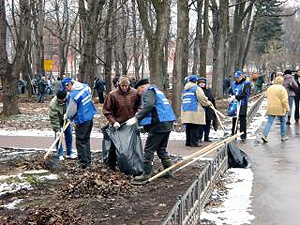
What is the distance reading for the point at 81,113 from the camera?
8.81 meters

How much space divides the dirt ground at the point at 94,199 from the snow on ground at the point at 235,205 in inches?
23.6

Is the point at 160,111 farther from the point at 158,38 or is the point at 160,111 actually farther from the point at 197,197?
the point at 158,38

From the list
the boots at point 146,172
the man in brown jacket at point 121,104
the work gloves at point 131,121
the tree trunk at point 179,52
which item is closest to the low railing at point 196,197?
the boots at point 146,172

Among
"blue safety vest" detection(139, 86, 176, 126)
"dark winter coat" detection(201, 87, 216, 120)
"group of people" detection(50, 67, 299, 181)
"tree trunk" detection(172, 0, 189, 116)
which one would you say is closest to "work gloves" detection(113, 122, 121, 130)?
"group of people" detection(50, 67, 299, 181)

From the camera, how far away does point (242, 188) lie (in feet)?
25.3

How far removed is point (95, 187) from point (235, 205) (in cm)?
202

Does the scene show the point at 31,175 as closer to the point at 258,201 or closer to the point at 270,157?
the point at 258,201

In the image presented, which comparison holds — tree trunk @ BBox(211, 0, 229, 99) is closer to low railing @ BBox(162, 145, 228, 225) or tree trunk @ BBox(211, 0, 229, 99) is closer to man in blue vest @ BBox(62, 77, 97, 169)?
man in blue vest @ BBox(62, 77, 97, 169)

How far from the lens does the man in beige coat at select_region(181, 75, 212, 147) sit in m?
11.3

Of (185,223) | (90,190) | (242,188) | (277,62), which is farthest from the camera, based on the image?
(277,62)

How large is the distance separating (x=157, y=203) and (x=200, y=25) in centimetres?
2371

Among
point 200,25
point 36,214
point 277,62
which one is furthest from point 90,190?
point 277,62

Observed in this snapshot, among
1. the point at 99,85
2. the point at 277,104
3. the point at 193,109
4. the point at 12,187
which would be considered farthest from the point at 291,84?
the point at 99,85

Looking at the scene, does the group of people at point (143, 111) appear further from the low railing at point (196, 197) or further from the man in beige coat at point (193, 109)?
the low railing at point (196, 197)
